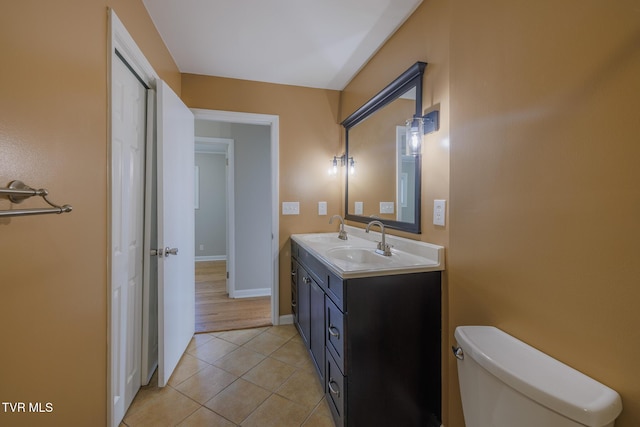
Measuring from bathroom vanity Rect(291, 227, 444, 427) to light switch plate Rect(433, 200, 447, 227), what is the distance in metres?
0.14

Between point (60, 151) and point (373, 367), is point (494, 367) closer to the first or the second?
point (373, 367)

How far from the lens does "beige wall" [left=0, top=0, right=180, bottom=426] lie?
74 centimetres

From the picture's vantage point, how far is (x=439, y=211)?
1455mm

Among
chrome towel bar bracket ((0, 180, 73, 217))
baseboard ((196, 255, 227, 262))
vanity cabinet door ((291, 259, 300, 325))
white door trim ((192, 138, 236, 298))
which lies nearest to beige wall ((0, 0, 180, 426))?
chrome towel bar bracket ((0, 180, 73, 217))

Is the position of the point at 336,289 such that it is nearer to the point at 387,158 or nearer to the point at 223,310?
the point at 387,158

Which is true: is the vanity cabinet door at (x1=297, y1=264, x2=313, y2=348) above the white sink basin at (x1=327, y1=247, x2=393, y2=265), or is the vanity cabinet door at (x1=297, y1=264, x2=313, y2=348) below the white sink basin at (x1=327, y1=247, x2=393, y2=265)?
below

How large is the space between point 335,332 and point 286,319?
4.69ft

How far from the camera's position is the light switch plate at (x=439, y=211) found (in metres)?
1.42

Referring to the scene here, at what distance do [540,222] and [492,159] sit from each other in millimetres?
325

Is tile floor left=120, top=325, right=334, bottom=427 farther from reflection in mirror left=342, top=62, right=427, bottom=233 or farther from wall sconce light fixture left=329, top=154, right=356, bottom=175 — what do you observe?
wall sconce light fixture left=329, top=154, right=356, bottom=175

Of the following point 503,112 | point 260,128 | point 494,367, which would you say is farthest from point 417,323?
point 260,128

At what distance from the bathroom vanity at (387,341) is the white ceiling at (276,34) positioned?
4.90ft

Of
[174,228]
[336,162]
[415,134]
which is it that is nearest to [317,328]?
[174,228]

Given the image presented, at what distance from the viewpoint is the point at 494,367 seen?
0.87 metres
